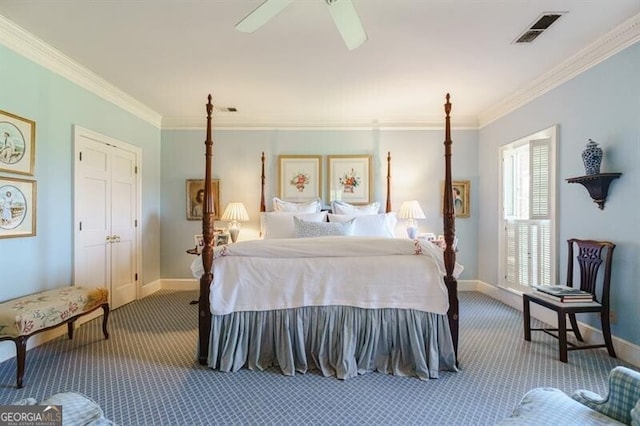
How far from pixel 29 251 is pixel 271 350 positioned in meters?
2.30

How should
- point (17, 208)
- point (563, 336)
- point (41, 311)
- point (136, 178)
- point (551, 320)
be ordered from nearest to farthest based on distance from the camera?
point (41, 311)
point (563, 336)
point (17, 208)
point (551, 320)
point (136, 178)

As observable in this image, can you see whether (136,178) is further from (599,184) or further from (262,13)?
(599,184)

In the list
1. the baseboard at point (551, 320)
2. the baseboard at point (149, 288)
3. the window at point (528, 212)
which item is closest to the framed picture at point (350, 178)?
the window at point (528, 212)

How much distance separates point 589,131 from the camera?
3.05m

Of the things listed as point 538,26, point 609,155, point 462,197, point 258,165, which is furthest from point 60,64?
point 462,197

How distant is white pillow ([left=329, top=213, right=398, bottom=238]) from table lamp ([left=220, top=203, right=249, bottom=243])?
4.49 feet

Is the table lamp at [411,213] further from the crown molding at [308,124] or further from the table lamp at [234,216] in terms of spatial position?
the table lamp at [234,216]

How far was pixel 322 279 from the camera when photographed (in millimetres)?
2537

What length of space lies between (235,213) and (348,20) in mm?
3374

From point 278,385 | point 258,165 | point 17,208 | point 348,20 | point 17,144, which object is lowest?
point 278,385

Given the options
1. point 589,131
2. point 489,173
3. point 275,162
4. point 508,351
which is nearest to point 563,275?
point 508,351

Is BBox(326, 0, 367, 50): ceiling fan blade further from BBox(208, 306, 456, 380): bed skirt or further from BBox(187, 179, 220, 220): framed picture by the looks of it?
BBox(187, 179, 220, 220): framed picture

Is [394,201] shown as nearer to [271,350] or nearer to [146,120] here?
[271,350]

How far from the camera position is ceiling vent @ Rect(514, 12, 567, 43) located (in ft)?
8.25
